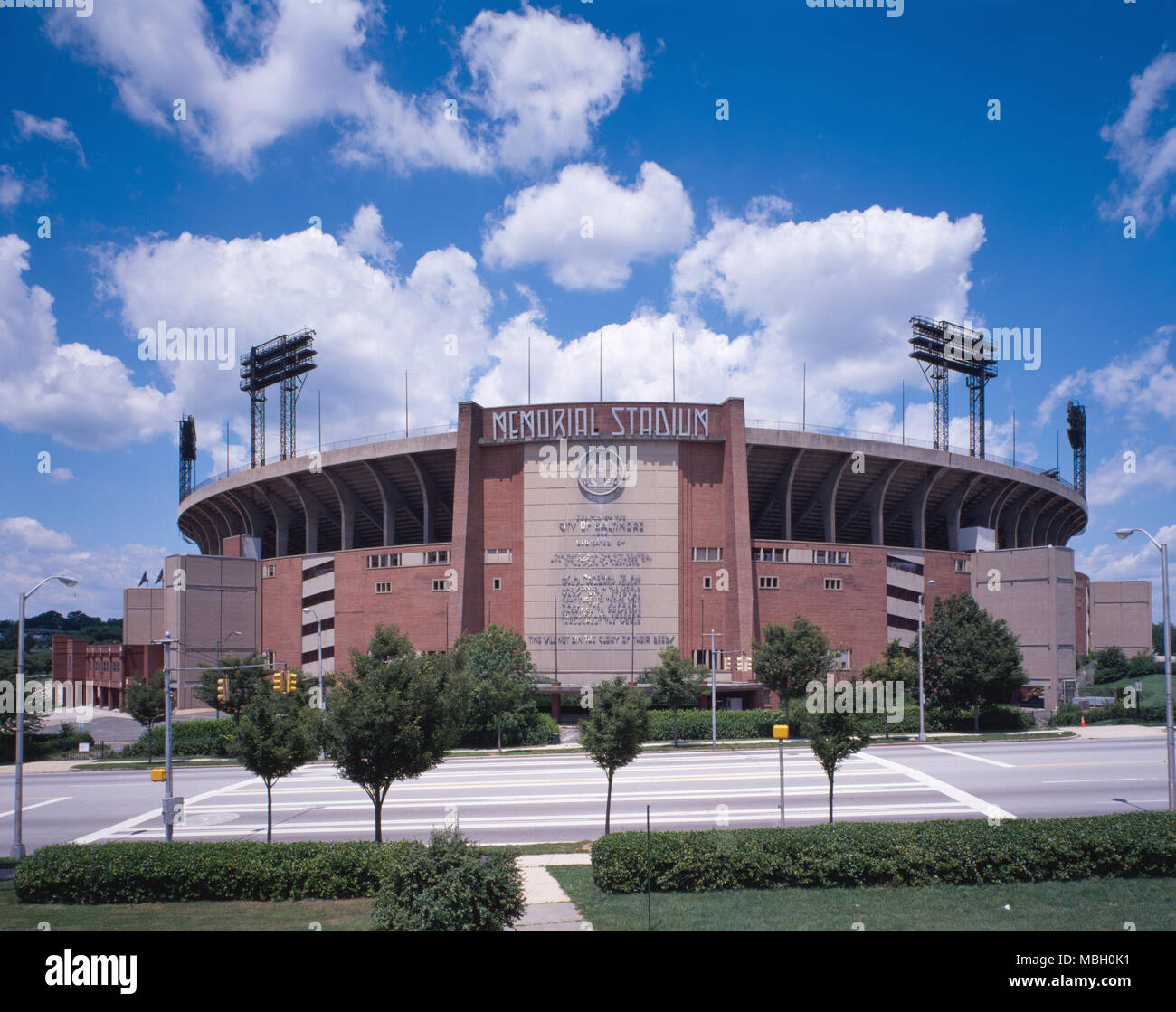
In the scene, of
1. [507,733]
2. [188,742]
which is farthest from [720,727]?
[188,742]

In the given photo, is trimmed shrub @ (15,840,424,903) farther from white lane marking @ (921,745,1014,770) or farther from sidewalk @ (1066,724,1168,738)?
sidewalk @ (1066,724,1168,738)

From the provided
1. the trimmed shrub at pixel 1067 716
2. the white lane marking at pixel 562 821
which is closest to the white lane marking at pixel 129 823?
the white lane marking at pixel 562 821

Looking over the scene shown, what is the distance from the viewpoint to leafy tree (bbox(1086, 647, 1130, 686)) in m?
74.9

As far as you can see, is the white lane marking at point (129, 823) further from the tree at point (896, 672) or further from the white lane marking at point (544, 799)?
the tree at point (896, 672)

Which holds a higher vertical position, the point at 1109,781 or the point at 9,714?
the point at 9,714

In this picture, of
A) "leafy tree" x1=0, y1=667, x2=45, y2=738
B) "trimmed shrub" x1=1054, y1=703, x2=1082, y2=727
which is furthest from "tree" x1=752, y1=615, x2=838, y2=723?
"leafy tree" x1=0, y1=667, x2=45, y2=738

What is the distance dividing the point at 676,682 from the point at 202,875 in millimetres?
30056

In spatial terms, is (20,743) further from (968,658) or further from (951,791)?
(968,658)

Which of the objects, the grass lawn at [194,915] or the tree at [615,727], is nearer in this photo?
the grass lawn at [194,915]

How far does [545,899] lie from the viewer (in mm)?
14078

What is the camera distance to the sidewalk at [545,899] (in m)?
12.4

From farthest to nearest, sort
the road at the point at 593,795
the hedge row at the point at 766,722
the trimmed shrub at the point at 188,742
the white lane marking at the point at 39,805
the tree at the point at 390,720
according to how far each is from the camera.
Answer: the hedge row at the point at 766,722, the trimmed shrub at the point at 188,742, the white lane marking at the point at 39,805, the road at the point at 593,795, the tree at the point at 390,720

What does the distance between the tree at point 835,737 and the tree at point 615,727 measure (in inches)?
185
